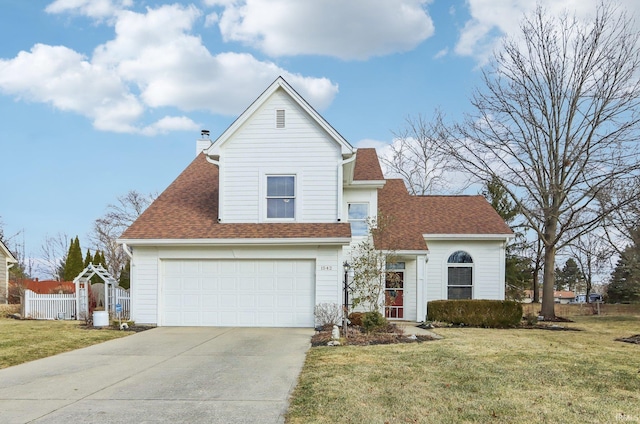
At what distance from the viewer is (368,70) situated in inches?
719

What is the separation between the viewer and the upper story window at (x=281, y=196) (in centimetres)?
1767

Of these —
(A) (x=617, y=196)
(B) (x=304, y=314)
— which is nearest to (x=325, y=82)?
(B) (x=304, y=314)

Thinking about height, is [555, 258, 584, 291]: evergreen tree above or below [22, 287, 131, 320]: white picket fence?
below

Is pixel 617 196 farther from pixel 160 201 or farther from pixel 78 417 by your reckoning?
pixel 78 417

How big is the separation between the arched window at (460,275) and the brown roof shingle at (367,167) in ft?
15.6

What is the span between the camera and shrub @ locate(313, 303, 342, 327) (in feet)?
54.0

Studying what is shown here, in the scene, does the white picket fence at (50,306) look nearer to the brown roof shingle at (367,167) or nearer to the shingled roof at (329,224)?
the shingled roof at (329,224)

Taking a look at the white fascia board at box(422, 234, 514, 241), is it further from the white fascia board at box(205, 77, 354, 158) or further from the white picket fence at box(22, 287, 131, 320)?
the white picket fence at box(22, 287, 131, 320)

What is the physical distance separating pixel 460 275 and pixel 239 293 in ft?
31.5

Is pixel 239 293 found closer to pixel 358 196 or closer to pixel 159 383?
pixel 358 196

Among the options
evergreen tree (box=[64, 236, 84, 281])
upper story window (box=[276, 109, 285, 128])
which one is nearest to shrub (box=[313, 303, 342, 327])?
upper story window (box=[276, 109, 285, 128])

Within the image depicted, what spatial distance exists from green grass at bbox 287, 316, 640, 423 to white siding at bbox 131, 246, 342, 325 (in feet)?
15.0

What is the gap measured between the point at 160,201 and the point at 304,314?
7246mm

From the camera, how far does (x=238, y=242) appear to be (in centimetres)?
1666
